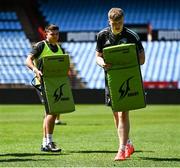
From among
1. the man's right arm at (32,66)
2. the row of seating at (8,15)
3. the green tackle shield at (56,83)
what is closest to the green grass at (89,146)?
the green tackle shield at (56,83)

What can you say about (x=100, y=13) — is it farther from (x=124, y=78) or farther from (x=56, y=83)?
(x=124, y=78)

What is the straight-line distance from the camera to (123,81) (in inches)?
347

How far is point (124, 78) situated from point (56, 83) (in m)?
1.54

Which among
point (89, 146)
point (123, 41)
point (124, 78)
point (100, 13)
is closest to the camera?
point (124, 78)

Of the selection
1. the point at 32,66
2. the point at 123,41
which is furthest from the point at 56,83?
the point at 123,41

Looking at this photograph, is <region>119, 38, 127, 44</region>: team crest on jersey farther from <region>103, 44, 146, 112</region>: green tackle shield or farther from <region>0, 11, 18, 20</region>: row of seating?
<region>0, 11, 18, 20</region>: row of seating

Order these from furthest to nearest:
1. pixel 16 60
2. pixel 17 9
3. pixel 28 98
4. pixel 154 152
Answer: pixel 17 9 → pixel 16 60 → pixel 28 98 → pixel 154 152

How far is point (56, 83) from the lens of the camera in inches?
395

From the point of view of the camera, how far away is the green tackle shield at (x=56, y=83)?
9859 mm

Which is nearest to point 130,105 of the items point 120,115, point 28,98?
point 120,115

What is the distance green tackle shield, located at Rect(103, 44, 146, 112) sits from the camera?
8680mm

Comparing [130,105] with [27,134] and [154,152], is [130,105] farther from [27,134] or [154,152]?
[27,134]

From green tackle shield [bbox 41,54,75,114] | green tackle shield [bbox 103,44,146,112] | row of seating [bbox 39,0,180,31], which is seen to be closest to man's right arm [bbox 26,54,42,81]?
green tackle shield [bbox 41,54,75,114]

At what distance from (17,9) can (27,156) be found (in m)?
32.1
